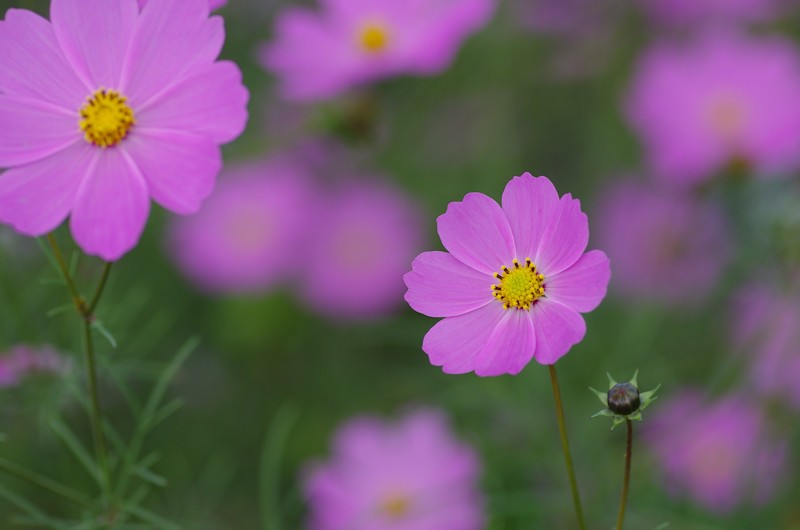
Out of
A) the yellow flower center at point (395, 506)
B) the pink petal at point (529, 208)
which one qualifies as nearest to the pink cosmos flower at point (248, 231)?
the yellow flower center at point (395, 506)

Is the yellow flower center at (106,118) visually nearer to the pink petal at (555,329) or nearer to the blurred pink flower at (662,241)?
the pink petal at (555,329)

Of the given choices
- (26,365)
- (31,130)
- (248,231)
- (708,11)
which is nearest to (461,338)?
(31,130)

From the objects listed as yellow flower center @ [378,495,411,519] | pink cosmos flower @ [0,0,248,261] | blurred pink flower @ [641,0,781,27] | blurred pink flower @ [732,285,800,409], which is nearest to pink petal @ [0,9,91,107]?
pink cosmos flower @ [0,0,248,261]

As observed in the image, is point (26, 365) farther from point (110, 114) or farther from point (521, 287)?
point (521, 287)

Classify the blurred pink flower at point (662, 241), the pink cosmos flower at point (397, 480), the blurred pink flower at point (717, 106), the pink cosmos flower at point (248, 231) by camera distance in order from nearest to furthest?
the pink cosmos flower at point (397, 480) → the blurred pink flower at point (717, 106) → the blurred pink flower at point (662, 241) → the pink cosmos flower at point (248, 231)

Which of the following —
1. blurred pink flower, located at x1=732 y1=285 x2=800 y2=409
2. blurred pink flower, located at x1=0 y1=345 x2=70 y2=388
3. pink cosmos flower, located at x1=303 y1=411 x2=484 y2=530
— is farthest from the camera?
blurred pink flower, located at x1=732 y1=285 x2=800 y2=409

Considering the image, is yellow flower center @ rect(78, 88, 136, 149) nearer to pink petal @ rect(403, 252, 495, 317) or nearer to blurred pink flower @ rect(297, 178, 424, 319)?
pink petal @ rect(403, 252, 495, 317)

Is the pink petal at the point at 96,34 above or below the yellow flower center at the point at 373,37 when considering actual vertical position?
below
